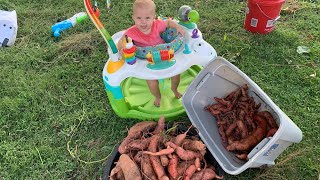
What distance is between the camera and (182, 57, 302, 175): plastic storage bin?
1967mm

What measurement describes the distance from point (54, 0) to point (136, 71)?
7.01ft

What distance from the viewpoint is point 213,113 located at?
2396 millimetres

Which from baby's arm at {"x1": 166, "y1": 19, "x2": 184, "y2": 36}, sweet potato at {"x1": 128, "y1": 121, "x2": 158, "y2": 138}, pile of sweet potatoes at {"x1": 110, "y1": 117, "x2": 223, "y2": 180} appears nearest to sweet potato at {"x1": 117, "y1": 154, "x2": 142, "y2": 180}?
pile of sweet potatoes at {"x1": 110, "y1": 117, "x2": 223, "y2": 180}

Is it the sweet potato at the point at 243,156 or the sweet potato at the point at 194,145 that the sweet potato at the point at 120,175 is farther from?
the sweet potato at the point at 243,156

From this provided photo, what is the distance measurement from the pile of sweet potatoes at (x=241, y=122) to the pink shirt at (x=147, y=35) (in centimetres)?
62

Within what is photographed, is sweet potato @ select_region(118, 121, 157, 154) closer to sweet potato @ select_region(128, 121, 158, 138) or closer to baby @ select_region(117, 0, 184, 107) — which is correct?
sweet potato @ select_region(128, 121, 158, 138)

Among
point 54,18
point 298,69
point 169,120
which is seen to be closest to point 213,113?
point 169,120

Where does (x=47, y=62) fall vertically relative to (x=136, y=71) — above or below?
below

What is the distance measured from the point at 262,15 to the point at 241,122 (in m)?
1.34

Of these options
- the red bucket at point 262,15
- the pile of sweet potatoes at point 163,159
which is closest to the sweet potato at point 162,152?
the pile of sweet potatoes at point 163,159

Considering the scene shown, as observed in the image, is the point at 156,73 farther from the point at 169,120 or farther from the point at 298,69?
the point at 298,69

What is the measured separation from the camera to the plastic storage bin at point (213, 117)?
1967 millimetres

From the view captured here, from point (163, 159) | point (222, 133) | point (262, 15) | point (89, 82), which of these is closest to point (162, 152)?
point (163, 159)

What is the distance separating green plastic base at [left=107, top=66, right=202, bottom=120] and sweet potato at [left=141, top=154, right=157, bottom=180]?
20.5 inches
